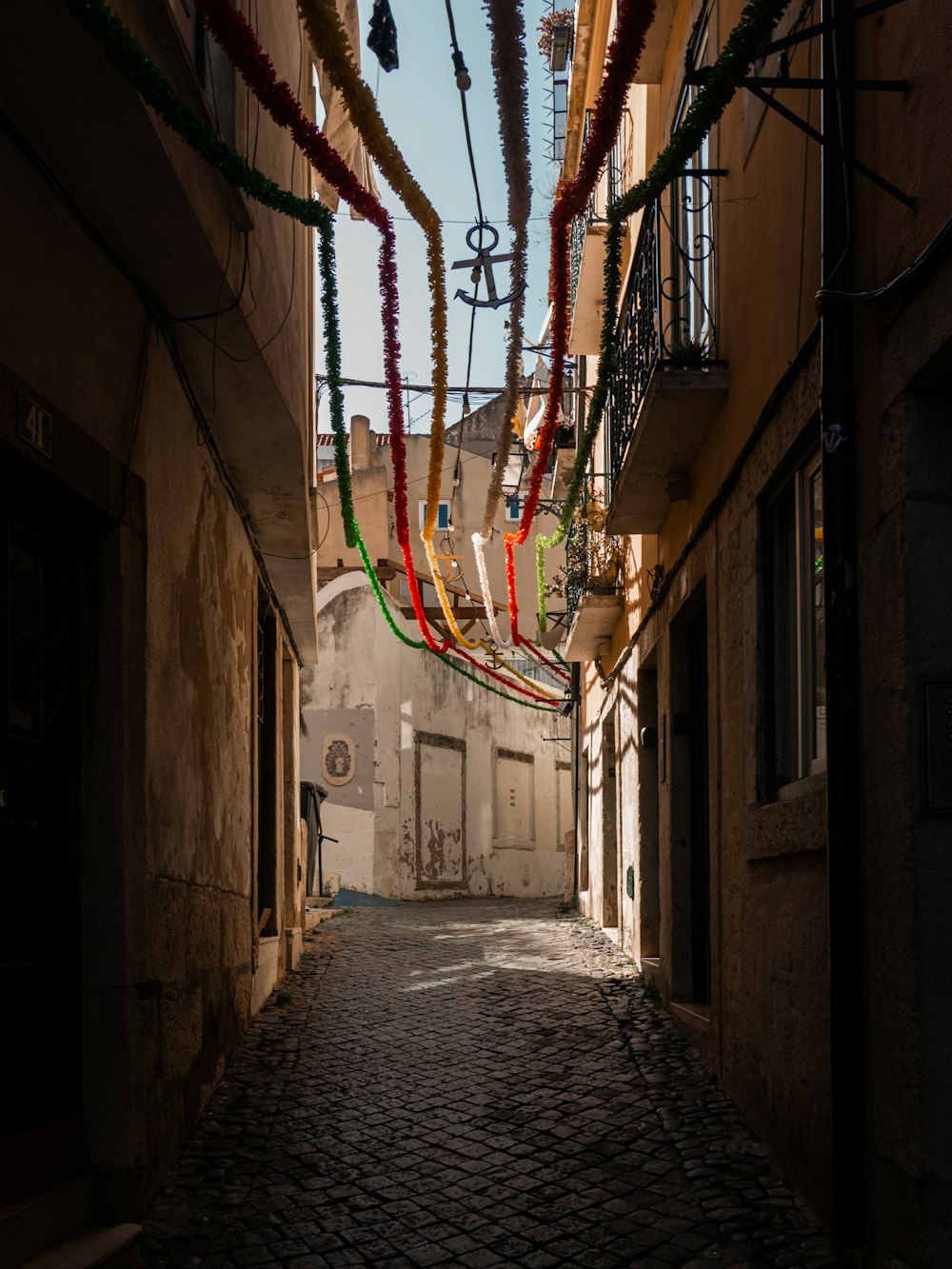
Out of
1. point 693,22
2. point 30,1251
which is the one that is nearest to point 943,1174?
point 30,1251

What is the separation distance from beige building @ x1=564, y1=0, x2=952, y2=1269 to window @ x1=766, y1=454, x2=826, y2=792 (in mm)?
15

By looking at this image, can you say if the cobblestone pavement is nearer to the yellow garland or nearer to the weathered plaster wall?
the yellow garland

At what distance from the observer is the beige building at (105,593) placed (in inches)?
152

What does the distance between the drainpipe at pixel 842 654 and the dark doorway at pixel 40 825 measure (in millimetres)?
2438

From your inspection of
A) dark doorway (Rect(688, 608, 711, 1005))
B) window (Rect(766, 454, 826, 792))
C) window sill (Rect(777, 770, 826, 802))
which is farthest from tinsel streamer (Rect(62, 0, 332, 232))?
dark doorway (Rect(688, 608, 711, 1005))

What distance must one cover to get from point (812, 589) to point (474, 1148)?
105 inches

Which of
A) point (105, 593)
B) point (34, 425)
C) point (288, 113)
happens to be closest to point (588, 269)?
point (288, 113)

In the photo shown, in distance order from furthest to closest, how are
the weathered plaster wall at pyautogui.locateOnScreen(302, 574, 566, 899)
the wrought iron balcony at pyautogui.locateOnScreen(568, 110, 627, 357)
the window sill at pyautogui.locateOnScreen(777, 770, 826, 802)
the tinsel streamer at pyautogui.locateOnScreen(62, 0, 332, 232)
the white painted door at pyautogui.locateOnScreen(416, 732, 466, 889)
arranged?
the white painted door at pyautogui.locateOnScreen(416, 732, 466, 889) → the weathered plaster wall at pyautogui.locateOnScreen(302, 574, 566, 899) → the wrought iron balcony at pyautogui.locateOnScreen(568, 110, 627, 357) → the window sill at pyautogui.locateOnScreen(777, 770, 826, 802) → the tinsel streamer at pyautogui.locateOnScreen(62, 0, 332, 232)

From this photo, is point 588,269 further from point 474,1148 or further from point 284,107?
point 474,1148

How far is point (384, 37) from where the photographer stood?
5.84m

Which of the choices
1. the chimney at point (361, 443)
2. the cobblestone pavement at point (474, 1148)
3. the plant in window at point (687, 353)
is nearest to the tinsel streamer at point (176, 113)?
the plant in window at point (687, 353)

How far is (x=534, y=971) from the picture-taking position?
10.1m

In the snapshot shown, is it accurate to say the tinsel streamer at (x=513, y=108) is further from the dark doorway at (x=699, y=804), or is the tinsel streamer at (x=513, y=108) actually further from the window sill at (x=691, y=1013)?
the window sill at (x=691, y=1013)

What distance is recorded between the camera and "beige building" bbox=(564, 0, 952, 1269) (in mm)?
3539
